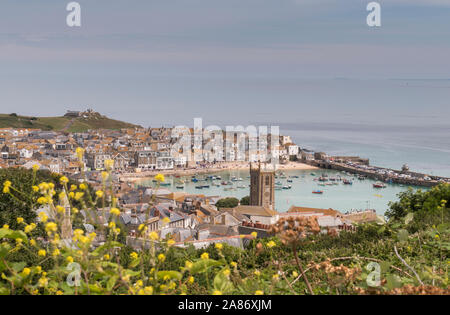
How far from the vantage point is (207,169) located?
68250mm

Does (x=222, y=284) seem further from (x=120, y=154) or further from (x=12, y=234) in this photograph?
(x=120, y=154)

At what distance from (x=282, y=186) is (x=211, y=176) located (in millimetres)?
11035

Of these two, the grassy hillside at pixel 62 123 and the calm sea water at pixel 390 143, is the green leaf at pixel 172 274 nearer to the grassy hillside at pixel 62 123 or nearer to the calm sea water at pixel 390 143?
the calm sea water at pixel 390 143

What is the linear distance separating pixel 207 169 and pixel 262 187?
31025mm

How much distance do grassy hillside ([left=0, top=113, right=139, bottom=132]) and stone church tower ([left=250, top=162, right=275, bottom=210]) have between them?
62429mm

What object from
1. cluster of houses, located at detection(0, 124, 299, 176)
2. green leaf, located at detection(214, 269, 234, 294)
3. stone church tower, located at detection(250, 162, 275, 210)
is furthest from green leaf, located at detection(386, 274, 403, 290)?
cluster of houses, located at detection(0, 124, 299, 176)

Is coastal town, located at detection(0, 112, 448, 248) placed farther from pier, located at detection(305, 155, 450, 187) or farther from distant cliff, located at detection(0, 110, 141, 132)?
distant cliff, located at detection(0, 110, 141, 132)

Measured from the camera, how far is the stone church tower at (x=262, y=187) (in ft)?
123

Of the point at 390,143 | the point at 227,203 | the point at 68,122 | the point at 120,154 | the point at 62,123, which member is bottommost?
the point at 227,203

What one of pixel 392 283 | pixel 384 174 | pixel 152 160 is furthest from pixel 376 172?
pixel 392 283
